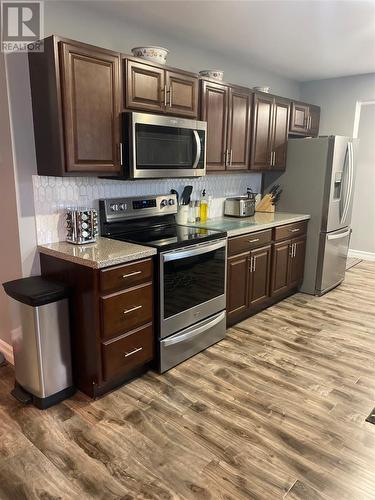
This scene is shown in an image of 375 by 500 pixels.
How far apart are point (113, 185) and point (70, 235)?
1.87 feet

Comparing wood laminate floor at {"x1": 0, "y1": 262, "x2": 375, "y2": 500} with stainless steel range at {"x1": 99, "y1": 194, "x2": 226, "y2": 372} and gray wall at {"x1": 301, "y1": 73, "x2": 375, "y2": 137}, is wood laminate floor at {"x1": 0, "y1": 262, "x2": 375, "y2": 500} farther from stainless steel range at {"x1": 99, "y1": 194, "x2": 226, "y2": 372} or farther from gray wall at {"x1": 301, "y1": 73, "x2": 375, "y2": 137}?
gray wall at {"x1": 301, "y1": 73, "x2": 375, "y2": 137}

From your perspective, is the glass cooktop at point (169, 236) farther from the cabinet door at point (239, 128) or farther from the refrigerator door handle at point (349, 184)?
the refrigerator door handle at point (349, 184)

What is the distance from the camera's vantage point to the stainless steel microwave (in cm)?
251

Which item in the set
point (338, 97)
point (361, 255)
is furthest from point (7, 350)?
point (361, 255)

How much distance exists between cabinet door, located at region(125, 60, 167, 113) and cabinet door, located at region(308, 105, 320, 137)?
2.60 meters

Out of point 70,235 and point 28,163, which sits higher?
point 28,163

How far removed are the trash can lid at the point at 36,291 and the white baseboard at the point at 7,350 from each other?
0.67 m

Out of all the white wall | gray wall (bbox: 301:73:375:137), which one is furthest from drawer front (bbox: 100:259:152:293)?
the white wall

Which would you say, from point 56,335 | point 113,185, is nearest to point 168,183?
point 113,185

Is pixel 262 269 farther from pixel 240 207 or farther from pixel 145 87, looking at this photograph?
pixel 145 87

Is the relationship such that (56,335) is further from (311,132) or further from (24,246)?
(311,132)

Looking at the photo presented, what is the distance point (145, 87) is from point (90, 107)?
49cm

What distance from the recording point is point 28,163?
7.73 ft

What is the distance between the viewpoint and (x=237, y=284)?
10.7ft
